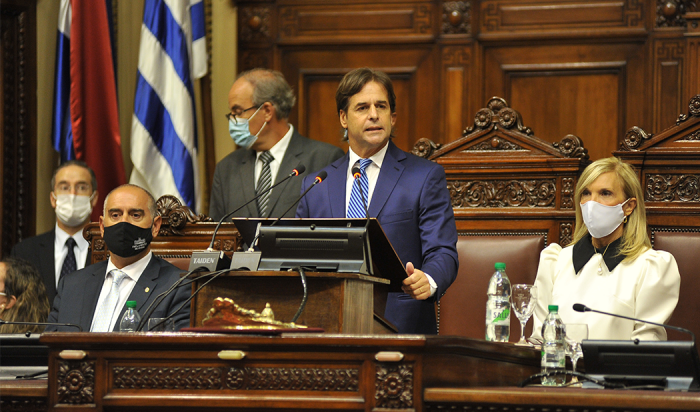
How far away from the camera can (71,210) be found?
434cm

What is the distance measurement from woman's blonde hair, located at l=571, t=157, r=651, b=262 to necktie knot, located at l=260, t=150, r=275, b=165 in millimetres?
1437

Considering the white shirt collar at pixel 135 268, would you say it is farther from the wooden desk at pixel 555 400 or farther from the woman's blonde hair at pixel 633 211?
the wooden desk at pixel 555 400

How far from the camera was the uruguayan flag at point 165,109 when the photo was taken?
4859mm

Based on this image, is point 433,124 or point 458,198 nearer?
point 458,198

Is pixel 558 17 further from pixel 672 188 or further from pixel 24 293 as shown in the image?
pixel 24 293

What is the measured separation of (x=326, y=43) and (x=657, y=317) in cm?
283

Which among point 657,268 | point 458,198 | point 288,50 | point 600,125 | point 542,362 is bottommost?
point 542,362

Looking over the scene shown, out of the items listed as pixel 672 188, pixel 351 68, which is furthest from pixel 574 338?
pixel 351 68

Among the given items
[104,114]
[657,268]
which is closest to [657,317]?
[657,268]

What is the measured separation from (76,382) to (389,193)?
4.06ft

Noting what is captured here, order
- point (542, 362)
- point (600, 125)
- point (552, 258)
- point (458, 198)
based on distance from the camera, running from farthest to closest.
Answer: point (600, 125)
point (458, 198)
point (552, 258)
point (542, 362)

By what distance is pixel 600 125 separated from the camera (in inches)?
191

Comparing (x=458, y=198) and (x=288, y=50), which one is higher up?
(x=288, y=50)

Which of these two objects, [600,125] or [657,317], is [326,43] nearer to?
[600,125]
